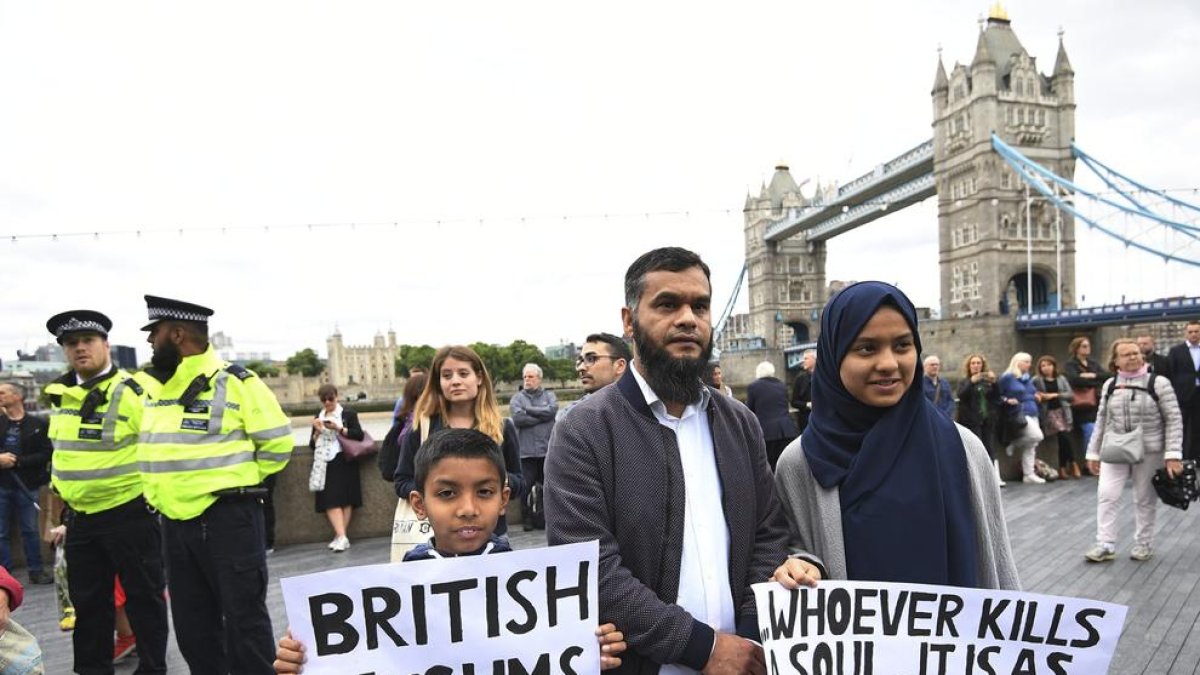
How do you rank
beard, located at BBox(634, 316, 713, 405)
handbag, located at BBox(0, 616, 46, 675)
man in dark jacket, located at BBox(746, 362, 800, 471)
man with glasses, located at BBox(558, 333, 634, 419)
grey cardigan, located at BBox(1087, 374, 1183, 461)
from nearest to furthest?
beard, located at BBox(634, 316, 713, 405) → handbag, located at BBox(0, 616, 46, 675) → grey cardigan, located at BBox(1087, 374, 1183, 461) → man with glasses, located at BBox(558, 333, 634, 419) → man in dark jacket, located at BBox(746, 362, 800, 471)

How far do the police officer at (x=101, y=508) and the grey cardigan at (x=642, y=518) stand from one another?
2.71 m

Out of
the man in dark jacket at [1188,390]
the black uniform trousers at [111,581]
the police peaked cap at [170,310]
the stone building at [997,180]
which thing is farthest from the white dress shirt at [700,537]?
the stone building at [997,180]

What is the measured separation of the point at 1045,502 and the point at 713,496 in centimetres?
657

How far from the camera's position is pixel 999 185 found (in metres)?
45.2

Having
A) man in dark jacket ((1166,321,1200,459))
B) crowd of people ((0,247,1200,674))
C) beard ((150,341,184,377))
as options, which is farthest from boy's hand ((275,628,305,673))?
man in dark jacket ((1166,321,1200,459))

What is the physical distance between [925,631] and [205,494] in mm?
2667

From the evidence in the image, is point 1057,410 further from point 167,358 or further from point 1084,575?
point 167,358

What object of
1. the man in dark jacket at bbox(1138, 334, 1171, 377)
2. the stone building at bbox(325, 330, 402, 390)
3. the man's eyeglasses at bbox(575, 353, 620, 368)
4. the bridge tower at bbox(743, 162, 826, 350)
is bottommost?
the stone building at bbox(325, 330, 402, 390)

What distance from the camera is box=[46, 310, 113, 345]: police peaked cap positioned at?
333cm

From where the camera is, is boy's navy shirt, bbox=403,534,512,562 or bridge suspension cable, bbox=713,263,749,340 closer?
boy's navy shirt, bbox=403,534,512,562

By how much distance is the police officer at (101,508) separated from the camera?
320cm

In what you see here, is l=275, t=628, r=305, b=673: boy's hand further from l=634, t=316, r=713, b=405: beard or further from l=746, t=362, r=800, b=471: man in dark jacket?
l=746, t=362, r=800, b=471: man in dark jacket

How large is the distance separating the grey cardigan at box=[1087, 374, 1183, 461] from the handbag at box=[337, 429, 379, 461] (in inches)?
225

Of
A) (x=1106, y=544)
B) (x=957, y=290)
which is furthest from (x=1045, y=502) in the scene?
(x=957, y=290)
